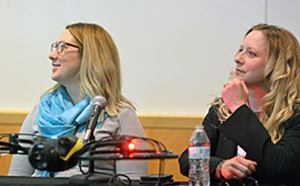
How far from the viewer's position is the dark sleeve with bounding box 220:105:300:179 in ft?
4.52

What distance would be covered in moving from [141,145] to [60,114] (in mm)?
493

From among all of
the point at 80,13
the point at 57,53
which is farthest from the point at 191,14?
the point at 57,53

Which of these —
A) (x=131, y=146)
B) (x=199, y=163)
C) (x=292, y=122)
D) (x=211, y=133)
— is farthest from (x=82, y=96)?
(x=292, y=122)

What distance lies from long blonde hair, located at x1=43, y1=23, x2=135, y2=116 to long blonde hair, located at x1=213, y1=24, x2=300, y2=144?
0.59 metres

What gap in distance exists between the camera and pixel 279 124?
5.05 feet

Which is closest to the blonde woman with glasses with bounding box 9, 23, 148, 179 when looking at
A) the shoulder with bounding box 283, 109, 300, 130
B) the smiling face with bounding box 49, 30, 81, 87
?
the smiling face with bounding box 49, 30, 81, 87

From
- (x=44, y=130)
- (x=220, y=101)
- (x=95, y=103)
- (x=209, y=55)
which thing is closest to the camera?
(x=95, y=103)

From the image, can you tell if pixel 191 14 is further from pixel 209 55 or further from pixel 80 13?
pixel 80 13

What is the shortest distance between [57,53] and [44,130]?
1.36ft

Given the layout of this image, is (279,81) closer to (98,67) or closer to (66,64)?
(98,67)

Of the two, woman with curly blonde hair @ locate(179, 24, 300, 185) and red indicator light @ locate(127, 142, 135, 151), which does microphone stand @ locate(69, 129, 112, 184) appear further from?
woman with curly blonde hair @ locate(179, 24, 300, 185)

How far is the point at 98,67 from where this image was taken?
1994mm

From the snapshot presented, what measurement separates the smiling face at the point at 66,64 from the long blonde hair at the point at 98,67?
0.03m

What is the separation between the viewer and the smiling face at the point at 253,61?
5.40 ft
